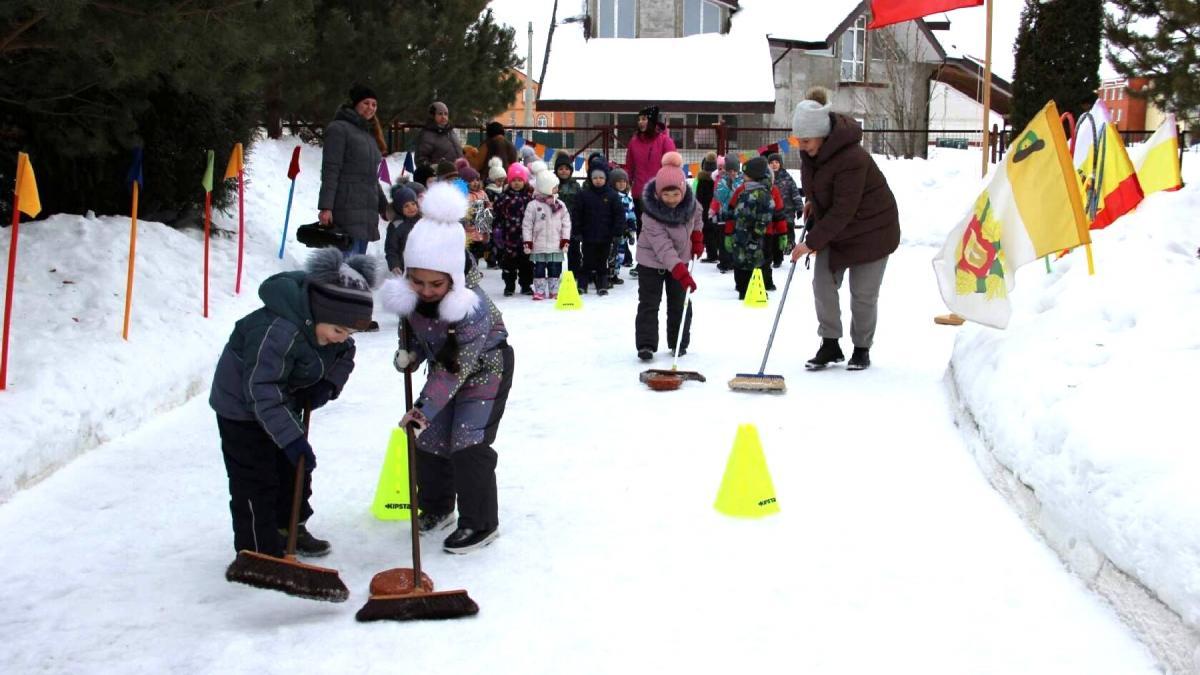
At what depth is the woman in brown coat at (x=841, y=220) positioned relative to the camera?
26.2ft

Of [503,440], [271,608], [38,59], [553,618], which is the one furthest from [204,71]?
[553,618]

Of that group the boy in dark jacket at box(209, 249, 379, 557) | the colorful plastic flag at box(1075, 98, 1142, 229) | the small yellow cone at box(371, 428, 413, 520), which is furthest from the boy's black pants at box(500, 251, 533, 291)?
the boy in dark jacket at box(209, 249, 379, 557)

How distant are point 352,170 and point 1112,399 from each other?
22.7ft

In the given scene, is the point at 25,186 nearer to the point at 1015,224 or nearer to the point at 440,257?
the point at 440,257

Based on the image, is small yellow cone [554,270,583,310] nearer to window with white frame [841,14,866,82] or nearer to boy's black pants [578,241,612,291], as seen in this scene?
boy's black pants [578,241,612,291]

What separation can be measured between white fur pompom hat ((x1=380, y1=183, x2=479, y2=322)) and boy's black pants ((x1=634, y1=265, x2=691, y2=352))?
4414mm

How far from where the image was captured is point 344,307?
4156 millimetres

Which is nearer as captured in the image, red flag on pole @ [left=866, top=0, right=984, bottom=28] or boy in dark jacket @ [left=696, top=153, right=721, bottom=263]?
red flag on pole @ [left=866, top=0, right=984, bottom=28]

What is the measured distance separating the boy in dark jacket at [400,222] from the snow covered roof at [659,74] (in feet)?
83.0

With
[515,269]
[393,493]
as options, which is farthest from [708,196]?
[393,493]

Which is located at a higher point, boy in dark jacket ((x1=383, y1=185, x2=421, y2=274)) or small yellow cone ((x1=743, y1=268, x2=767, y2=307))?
boy in dark jacket ((x1=383, y1=185, x2=421, y2=274))

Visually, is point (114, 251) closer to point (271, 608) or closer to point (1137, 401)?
point (271, 608)

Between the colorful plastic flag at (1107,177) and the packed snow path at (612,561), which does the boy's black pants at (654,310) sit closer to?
the packed snow path at (612,561)

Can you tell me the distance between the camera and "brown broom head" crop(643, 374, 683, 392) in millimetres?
7895
